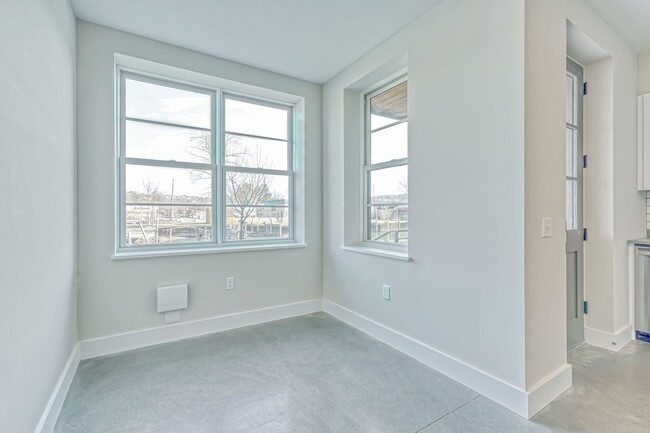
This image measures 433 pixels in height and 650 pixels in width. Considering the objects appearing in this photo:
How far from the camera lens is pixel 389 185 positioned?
9.99 feet

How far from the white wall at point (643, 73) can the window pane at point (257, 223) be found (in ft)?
11.9

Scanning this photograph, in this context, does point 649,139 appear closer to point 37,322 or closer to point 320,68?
point 320,68

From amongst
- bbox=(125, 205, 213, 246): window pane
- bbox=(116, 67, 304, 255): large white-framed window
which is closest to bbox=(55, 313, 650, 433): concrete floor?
bbox=(125, 205, 213, 246): window pane

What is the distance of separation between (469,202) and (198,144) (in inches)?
99.6

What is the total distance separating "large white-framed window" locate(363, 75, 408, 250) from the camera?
9.47 ft

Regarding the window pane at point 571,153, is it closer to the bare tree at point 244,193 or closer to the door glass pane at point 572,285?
the door glass pane at point 572,285

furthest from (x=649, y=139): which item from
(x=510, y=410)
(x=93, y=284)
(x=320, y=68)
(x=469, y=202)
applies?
(x=93, y=284)

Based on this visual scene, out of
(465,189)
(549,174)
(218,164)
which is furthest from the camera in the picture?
(218,164)

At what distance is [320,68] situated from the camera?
3234mm

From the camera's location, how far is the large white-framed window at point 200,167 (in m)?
2.79

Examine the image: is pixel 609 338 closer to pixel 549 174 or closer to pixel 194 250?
pixel 549 174

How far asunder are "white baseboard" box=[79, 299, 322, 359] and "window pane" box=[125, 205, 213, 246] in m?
0.79

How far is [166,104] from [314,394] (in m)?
2.81

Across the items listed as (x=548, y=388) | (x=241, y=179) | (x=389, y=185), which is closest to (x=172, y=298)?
(x=241, y=179)
